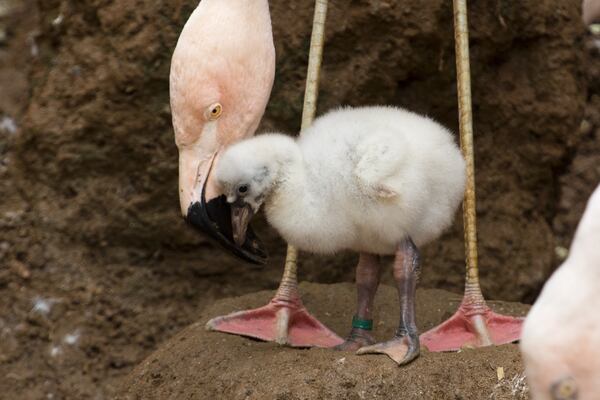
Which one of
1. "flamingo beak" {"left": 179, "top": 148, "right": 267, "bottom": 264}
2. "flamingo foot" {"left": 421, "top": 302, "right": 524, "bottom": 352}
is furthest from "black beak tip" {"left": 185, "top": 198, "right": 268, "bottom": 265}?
"flamingo foot" {"left": 421, "top": 302, "right": 524, "bottom": 352}

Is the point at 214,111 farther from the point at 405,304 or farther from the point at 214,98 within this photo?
the point at 405,304

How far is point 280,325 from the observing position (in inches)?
119

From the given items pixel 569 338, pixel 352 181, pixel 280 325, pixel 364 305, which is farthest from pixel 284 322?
pixel 569 338

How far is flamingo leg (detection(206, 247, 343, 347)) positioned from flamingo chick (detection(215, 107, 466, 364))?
0.78 feet

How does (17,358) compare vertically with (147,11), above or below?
below

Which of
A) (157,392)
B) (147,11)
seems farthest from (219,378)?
(147,11)

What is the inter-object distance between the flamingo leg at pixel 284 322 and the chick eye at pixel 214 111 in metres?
0.46

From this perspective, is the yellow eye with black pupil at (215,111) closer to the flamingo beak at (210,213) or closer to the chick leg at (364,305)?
the flamingo beak at (210,213)

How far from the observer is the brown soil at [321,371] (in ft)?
8.37

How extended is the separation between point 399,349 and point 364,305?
258mm

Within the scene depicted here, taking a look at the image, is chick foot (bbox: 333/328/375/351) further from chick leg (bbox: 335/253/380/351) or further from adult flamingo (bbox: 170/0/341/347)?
adult flamingo (bbox: 170/0/341/347)

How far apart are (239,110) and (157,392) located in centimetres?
72

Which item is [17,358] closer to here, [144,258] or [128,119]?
[144,258]

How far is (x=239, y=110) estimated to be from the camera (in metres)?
2.94
